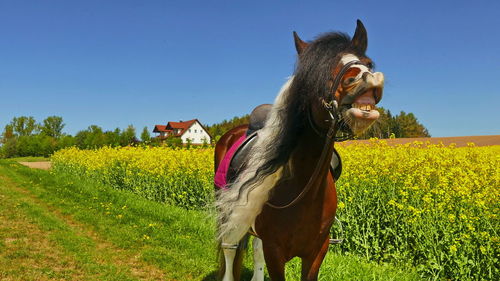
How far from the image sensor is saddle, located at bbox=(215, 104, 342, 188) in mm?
2799

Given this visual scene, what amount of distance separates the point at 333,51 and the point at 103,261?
4.69 metres

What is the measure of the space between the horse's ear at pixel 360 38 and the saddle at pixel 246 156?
96cm

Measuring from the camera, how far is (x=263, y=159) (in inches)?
84.4

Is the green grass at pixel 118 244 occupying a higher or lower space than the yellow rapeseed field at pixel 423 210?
lower

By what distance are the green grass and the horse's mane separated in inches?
36.1

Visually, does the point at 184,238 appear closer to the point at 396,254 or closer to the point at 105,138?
the point at 396,254

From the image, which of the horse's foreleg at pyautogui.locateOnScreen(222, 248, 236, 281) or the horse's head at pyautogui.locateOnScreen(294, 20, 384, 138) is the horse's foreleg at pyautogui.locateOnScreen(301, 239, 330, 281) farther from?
the horse's foreleg at pyautogui.locateOnScreen(222, 248, 236, 281)


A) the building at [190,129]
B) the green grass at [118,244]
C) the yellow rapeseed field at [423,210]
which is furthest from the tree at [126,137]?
the building at [190,129]

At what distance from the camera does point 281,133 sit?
6.81 feet

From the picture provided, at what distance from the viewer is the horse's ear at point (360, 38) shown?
1928 mm

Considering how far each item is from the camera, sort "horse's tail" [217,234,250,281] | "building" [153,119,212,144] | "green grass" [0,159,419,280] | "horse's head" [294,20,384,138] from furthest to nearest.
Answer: "building" [153,119,212,144] < "green grass" [0,159,419,280] < "horse's tail" [217,234,250,281] < "horse's head" [294,20,384,138]

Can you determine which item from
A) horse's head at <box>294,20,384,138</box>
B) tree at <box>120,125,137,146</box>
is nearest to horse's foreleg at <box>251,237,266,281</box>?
horse's head at <box>294,20,384,138</box>

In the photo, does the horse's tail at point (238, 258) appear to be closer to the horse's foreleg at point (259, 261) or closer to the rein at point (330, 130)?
the horse's foreleg at point (259, 261)

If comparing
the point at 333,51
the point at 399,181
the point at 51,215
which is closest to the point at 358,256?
the point at 399,181
